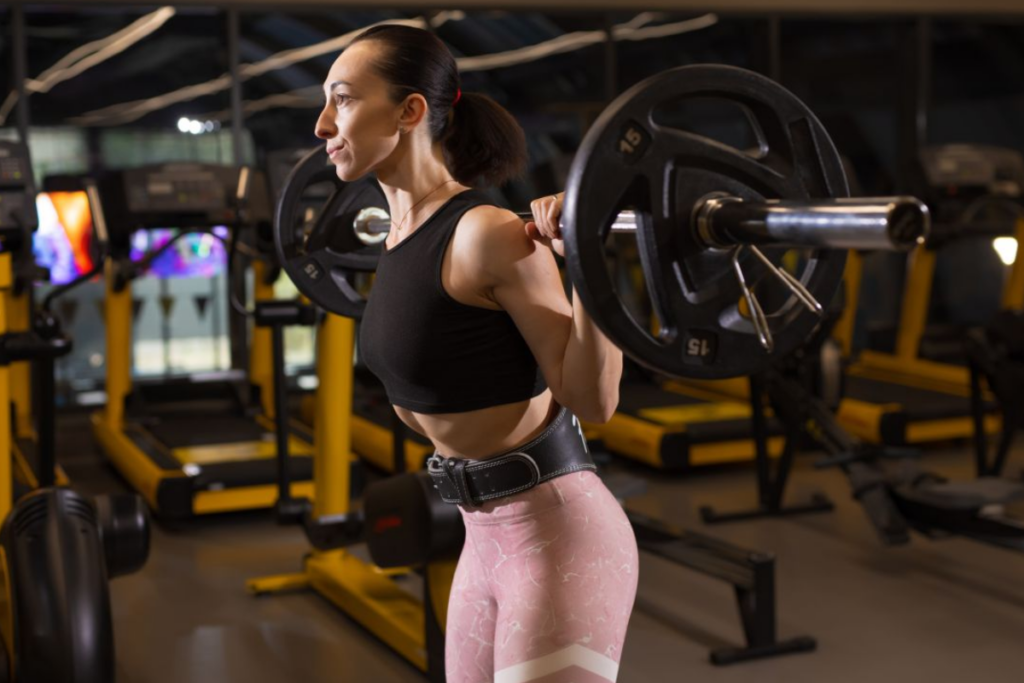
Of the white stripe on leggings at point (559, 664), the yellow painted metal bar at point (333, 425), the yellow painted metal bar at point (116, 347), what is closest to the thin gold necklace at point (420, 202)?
the white stripe on leggings at point (559, 664)

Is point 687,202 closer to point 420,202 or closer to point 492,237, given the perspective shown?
point 492,237

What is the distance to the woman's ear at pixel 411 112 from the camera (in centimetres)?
168

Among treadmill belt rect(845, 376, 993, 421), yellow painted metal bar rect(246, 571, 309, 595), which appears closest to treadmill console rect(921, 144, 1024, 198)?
treadmill belt rect(845, 376, 993, 421)

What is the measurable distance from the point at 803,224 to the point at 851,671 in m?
2.67

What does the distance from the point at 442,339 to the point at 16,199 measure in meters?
2.52

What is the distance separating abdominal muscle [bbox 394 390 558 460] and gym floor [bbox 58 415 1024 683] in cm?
203

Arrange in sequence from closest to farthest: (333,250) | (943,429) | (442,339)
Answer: (442,339) < (333,250) < (943,429)

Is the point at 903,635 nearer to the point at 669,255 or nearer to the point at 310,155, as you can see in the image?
the point at 310,155

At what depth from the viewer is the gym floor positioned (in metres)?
3.60

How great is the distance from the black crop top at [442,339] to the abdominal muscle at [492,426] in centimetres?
1

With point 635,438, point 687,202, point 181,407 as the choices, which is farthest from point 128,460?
point 687,202

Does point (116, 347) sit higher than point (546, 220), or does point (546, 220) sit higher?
point (546, 220)

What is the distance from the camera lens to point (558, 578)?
1.64 metres

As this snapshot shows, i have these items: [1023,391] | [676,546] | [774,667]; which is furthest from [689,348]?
[1023,391]
